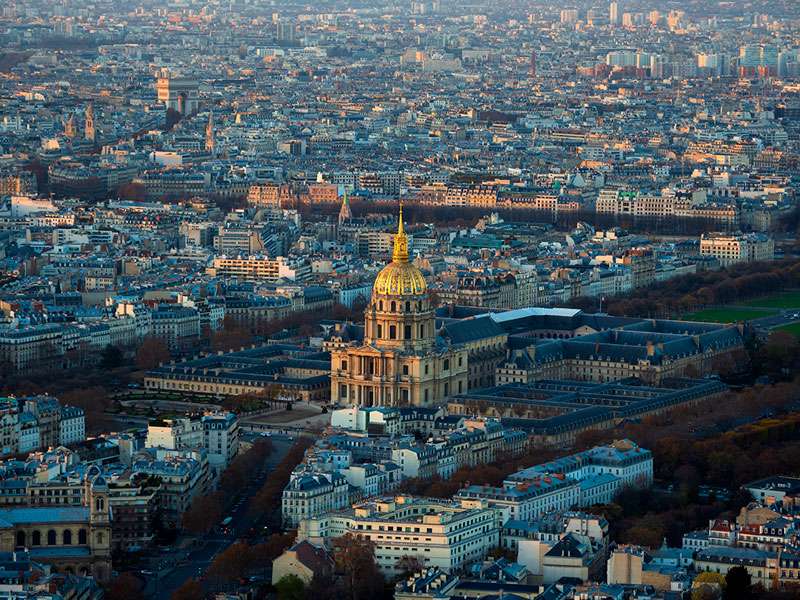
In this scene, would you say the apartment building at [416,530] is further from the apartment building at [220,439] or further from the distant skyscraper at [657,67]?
the distant skyscraper at [657,67]

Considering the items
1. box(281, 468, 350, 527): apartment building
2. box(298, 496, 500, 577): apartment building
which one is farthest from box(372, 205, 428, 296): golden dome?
box(298, 496, 500, 577): apartment building

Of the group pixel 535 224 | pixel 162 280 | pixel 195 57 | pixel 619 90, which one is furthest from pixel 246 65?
pixel 162 280

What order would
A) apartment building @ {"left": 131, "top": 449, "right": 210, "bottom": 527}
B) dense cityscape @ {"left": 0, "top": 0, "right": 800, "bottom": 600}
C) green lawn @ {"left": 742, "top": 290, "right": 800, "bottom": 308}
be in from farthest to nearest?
green lawn @ {"left": 742, "top": 290, "right": 800, "bottom": 308}, apartment building @ {"left": 131, "top": 449, "right": 210, "bottom": 527}, dense cityscape @ {"left": 0, "top": 0, "right": 800, "bottom": 600}

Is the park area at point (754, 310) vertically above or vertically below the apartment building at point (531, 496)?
below

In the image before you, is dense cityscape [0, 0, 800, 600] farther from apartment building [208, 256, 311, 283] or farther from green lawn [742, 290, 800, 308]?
green lawn [742, 290, 800, 308]

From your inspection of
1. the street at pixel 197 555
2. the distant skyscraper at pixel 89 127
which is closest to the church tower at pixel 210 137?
the distant skyscraper at pixel 89 127

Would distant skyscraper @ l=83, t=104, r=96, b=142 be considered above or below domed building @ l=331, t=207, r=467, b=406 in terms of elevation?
below

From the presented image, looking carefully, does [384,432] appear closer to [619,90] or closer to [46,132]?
[46,132]
